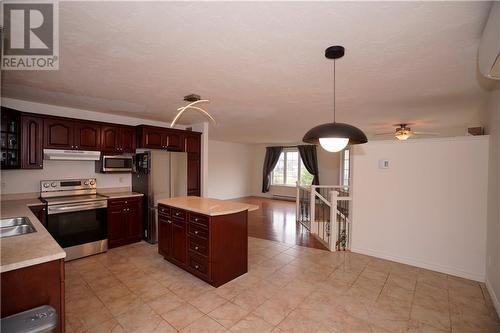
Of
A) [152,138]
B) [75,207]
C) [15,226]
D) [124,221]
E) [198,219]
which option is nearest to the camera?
[15,226]

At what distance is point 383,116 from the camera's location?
4.48m

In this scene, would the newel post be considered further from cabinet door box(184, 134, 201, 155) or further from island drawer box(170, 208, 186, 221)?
cabinet door box(184, 134, 201, 155)

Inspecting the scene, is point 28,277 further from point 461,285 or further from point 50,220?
point 461,285

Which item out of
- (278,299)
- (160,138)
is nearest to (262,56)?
(278,299)

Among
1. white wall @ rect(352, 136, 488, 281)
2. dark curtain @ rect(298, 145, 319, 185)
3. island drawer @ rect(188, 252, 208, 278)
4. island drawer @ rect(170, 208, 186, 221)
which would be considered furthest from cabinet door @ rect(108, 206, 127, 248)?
dark curtain @ rect(298, 145, 319, 185)

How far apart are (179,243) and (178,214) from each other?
402mm

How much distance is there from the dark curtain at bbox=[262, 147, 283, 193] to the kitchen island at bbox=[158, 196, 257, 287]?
6.97 metres

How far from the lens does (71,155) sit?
369 centimetres

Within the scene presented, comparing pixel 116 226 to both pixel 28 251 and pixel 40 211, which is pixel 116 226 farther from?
pixel 28 251

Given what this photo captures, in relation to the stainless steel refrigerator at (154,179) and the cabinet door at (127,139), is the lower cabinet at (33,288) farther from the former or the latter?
the cabinet door at (127,139)

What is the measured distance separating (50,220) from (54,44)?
2.50m

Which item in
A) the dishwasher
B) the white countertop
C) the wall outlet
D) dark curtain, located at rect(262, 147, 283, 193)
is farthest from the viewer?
dark curtain, located at rect(262, 147, 283, 193)

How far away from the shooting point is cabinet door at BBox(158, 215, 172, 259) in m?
3.42

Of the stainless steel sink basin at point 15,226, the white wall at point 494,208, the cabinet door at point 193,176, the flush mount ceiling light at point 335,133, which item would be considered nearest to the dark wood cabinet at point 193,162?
the cabinet door at point 193,176
